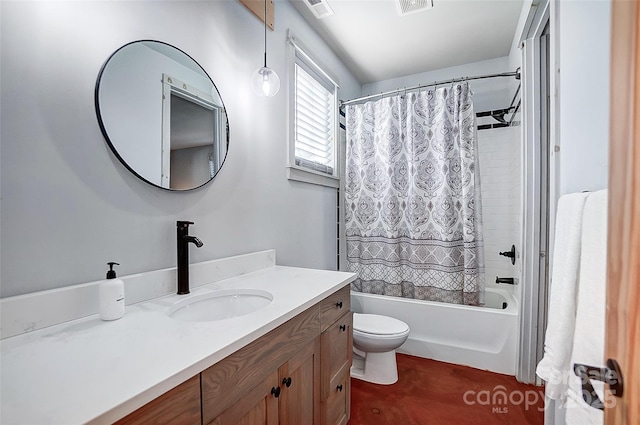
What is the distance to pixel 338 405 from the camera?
1398 mm

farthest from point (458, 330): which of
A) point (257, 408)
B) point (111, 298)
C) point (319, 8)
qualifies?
point (319, 8)

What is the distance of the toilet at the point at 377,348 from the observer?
185cm

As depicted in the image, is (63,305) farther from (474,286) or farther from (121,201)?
(474,286)

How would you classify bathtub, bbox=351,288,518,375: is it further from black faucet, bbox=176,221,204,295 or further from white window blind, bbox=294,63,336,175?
black faucet, bbox=176,221,204,295

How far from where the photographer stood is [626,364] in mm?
377

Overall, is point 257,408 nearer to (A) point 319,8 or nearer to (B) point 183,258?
(B) point 183,258

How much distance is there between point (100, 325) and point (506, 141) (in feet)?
10.5

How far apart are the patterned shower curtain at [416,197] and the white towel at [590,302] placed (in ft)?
4.61

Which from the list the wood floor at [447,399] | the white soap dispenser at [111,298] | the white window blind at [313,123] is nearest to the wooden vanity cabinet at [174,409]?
the white soap dispenser at [111,298]

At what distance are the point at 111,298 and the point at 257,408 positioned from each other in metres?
0.54

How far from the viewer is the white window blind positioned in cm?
207

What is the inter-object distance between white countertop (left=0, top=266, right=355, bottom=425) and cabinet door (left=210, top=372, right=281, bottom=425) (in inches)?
6.3

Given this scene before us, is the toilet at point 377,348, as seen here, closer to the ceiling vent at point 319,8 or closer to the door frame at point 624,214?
the door frame at point 624,214

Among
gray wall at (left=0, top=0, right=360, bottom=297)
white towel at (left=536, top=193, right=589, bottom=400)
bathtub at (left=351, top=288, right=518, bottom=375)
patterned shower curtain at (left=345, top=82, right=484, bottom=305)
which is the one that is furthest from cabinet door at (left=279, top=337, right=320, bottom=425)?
patterned shower curtain at (left=345, top=82, right=484, bottom=305)
